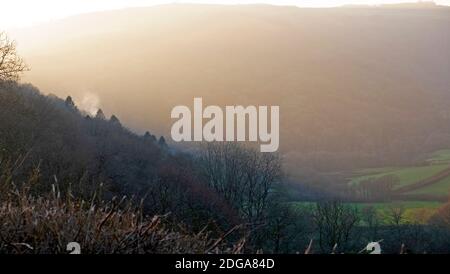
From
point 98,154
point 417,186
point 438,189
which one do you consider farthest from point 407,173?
point 98,154

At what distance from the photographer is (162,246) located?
5.66 meters

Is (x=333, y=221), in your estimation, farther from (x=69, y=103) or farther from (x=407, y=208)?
(x=69, y=103)

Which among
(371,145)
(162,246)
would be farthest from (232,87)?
(162,246)

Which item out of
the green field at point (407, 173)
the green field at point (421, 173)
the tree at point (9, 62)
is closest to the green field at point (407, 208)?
the green field at point (421, 173)

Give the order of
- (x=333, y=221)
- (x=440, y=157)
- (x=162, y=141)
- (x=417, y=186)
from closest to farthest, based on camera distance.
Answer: (x=333, y=221) → (x=162, y=141) → (x=417, y=186) → (x=440, y=157)

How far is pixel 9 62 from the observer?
44.6 metres

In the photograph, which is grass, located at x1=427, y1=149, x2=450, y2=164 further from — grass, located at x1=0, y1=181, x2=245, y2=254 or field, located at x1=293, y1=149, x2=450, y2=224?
grass, located at x1=0, y1=181, x2=245, y2=254

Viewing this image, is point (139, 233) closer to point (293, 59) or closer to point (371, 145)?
point (371, 145)

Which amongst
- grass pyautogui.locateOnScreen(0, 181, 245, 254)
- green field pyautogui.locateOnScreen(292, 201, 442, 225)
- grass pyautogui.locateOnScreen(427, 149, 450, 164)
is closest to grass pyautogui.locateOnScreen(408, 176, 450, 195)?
green field pyautogui.locateOnScreen(292, 201, 442, 225)
